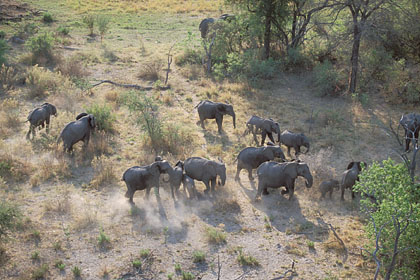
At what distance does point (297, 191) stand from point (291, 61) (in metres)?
11.6

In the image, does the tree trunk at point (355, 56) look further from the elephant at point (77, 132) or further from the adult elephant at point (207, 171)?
the elephant at point (77, 132)

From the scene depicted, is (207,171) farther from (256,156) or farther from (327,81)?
(327,81)

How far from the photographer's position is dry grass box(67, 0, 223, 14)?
37347mm

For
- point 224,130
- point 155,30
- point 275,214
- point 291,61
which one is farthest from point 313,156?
point 155,30

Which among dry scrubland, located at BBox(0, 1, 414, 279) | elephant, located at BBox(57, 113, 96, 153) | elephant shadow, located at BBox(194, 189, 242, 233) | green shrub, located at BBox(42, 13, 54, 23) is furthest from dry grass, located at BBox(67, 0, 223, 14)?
elephant shadow, located at BBox(194, 189, 242, 233)

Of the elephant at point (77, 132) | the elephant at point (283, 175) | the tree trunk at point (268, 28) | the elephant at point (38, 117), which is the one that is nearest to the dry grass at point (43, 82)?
the elephant at point (38, 117)

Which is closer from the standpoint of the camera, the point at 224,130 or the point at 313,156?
the point at 313,156

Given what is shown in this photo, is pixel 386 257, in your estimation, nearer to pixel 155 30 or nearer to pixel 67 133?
pixel 67 133

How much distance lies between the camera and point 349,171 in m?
13.0

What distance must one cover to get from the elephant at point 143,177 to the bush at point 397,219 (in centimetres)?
530

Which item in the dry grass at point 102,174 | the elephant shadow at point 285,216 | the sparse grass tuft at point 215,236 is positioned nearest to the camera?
the sparse grass tuft at point 215,236

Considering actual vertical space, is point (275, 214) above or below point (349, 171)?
below

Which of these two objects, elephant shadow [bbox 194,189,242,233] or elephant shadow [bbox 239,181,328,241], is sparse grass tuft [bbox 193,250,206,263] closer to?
elephant shadow [bbox 194,189,242,233]

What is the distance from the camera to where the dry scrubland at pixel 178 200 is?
10398 millimetres
